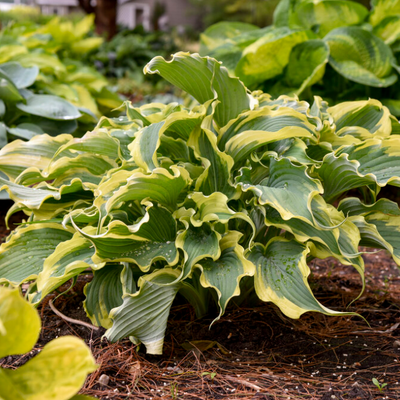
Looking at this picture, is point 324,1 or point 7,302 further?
point 324,1

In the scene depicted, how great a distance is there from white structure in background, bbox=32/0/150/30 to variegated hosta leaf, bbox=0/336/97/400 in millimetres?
15796

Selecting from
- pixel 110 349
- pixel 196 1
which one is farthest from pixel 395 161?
pixel 196 1

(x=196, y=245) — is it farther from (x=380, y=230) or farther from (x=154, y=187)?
(x=380, y=230)

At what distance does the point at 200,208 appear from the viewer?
4.81 ft

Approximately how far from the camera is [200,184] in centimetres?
154

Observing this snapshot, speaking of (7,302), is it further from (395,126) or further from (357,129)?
(395,126)

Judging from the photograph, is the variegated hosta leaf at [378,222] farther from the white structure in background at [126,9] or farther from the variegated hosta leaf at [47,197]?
the white structure in background at [126,9]

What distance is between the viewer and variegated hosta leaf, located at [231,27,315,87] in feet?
10.3

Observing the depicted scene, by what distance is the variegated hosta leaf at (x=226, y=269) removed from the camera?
1311 millimetres

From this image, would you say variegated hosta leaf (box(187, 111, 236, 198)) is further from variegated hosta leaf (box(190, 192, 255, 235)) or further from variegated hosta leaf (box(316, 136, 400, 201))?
variegated hosta leaf (box(316, 136, 400, 201))

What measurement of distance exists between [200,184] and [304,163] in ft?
1.13

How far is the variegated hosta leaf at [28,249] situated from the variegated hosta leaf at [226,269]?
0.54 m

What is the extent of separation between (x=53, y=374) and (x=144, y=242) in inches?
27.5

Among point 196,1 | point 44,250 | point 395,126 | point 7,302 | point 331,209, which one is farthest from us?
point 196,1
